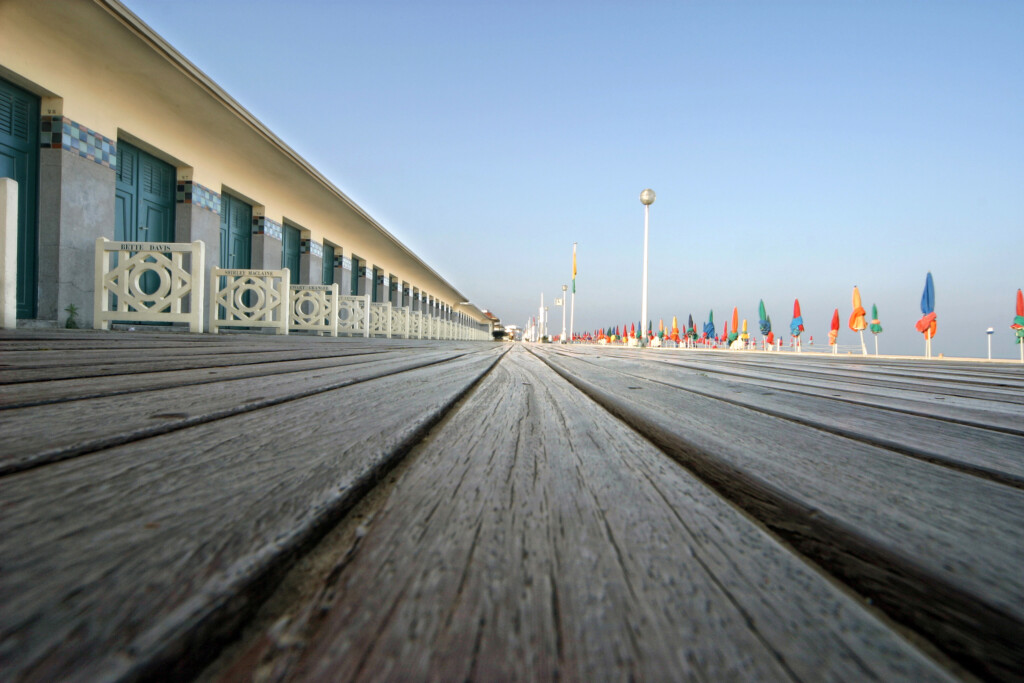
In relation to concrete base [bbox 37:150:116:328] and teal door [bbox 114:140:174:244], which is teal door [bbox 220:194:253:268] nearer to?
teal door [bbox 114:140:174:244]

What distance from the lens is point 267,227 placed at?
916 cm

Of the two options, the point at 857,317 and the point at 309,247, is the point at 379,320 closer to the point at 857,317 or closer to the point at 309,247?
the point at 309,247

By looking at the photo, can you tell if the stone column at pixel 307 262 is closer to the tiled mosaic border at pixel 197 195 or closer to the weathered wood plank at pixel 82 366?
the tiled mosaic border at pixel 197 195

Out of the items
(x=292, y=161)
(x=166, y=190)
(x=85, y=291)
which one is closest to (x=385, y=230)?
(x=292, y=161)

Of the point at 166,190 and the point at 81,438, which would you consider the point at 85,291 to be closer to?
the point at 166,190

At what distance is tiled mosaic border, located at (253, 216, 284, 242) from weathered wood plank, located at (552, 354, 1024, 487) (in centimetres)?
990

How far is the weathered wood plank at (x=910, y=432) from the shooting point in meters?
0.47

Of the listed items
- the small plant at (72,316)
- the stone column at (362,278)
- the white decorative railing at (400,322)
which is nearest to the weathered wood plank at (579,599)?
the small plant at (72,316)

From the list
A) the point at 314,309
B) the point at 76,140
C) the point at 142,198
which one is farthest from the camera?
the point at 314,309

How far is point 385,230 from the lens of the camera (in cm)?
1228

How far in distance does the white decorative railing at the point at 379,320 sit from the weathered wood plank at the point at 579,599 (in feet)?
36.8

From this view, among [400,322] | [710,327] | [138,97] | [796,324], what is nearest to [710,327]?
[710,327]

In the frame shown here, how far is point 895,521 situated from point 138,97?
8.24 meters

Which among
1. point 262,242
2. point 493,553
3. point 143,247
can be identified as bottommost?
point 493,553
